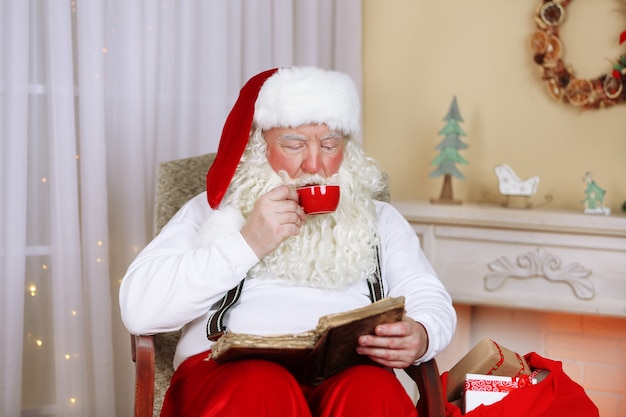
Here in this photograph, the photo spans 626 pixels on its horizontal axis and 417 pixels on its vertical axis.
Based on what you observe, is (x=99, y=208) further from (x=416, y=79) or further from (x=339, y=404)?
(x=416, y=79)

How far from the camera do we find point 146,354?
174 cm

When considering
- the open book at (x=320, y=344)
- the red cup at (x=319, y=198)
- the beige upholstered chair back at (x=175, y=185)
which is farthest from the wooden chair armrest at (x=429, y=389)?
the beige upholstered chair back at (x=175, y=185)

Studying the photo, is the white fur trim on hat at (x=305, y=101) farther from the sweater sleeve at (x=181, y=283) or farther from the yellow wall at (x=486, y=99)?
the yellow wall at (x=486, y=99)

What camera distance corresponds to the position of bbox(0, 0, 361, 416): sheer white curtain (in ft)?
7.37

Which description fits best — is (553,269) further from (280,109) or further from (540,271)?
(280,109)

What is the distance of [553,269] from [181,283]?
1.49 m

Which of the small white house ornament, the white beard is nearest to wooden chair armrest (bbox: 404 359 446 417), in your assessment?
the white beard

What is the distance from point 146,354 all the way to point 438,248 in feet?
4.67

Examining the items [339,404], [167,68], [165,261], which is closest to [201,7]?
[167,68]

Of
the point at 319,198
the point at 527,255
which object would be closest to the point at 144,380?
the point at 319,198

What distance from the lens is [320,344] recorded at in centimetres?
150

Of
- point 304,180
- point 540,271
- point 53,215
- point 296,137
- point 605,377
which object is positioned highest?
point 296,137

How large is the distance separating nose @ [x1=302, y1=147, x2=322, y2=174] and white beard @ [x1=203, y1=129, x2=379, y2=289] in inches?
3.1

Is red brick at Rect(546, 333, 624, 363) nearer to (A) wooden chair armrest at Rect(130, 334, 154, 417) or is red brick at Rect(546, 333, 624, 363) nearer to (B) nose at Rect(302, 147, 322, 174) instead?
(B) nose at Rect(302, 147, 322, 174)
